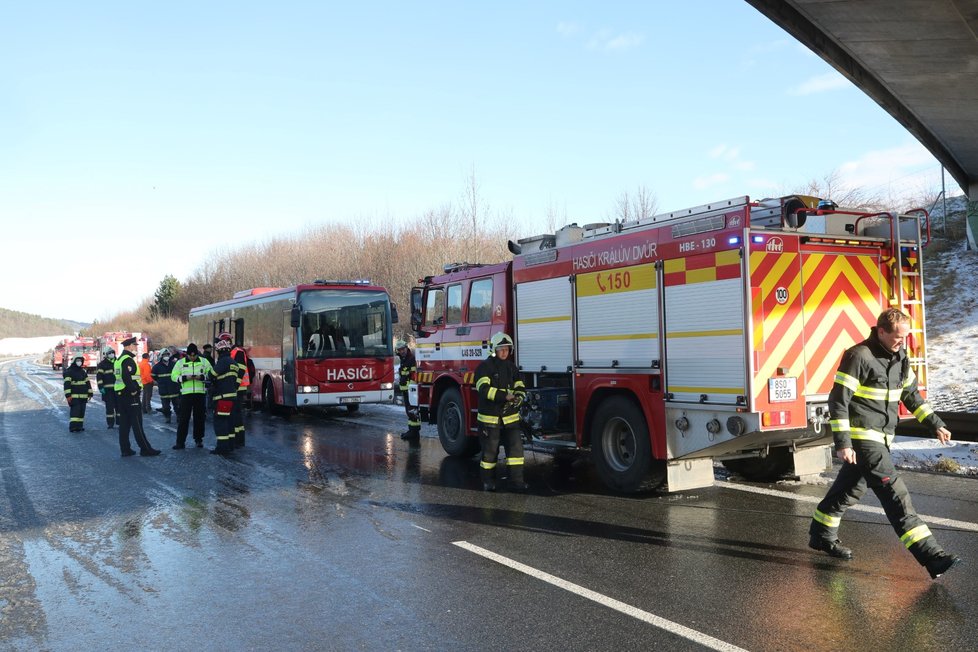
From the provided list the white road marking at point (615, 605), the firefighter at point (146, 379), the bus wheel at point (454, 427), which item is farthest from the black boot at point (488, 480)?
the firefighter at point (146, 379)

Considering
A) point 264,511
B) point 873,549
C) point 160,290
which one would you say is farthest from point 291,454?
point 160,290

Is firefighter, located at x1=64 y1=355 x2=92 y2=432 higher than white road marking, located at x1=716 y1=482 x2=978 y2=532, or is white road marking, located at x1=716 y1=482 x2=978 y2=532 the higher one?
firefighter, located at x1=64 y1=355 x2=92 y2=432

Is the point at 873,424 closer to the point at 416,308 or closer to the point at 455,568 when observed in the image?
the point at 455,568

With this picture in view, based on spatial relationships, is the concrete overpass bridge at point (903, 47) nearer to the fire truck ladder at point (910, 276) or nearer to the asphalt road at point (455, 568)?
the fire truck ladder at point (910, 276)

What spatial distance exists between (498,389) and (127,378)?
6.60 metres

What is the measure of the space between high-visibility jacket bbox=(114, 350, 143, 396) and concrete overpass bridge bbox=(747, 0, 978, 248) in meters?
11.9

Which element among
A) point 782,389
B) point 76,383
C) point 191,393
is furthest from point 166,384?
point 782,389

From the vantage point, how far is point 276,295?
62.7 feet

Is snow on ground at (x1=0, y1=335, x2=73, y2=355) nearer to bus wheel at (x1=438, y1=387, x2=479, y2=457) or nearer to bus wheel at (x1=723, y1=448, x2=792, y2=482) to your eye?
bus wheel at (x1=438, y1=387, x2=479, y2=457)

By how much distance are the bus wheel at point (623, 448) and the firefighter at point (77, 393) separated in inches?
493

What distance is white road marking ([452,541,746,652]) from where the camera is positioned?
14.2 ft

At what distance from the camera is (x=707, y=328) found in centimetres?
738

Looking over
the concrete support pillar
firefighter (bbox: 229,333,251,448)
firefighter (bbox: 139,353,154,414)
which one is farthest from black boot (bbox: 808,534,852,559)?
the concrete support pillar

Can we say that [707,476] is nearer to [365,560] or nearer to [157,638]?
[365,560]
